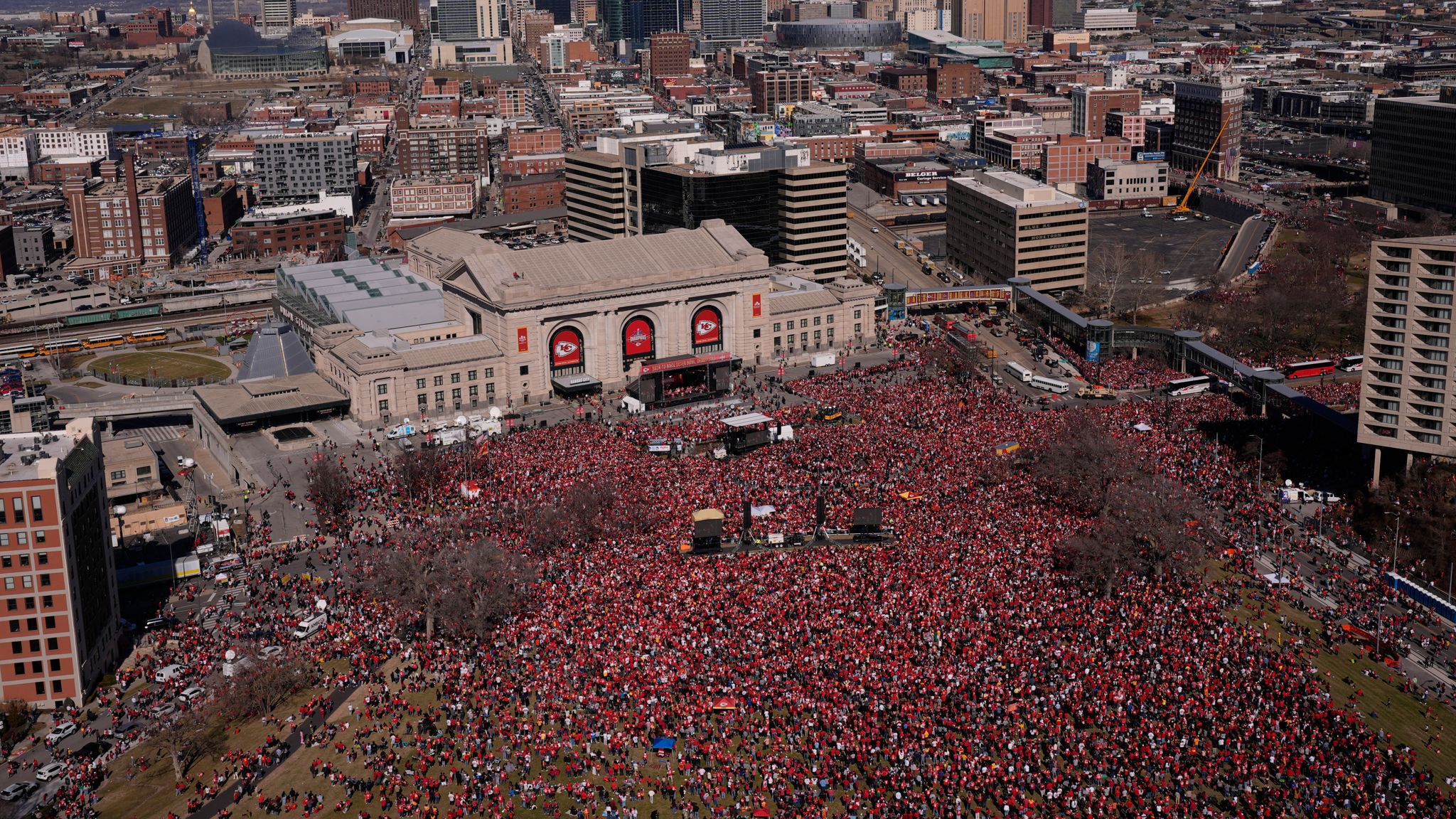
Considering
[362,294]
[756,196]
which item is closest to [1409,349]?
[756,196]

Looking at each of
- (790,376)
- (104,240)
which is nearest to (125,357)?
(104,240)

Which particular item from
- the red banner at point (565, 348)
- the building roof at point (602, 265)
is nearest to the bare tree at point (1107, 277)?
the building roof at point (602, 265)

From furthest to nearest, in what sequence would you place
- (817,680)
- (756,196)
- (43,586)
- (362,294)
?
(756,196) → (362,294) → (43,586) → (817,680)

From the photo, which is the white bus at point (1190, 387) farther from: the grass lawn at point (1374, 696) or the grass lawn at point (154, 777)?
the grass lawn at point (154, 777)

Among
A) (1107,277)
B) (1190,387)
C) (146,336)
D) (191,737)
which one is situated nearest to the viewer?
(191,737)

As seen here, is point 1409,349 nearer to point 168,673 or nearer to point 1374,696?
point 1374,696

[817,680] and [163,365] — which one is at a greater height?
[817,680]

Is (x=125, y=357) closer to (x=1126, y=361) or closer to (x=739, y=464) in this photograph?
(x=739, y=464)
